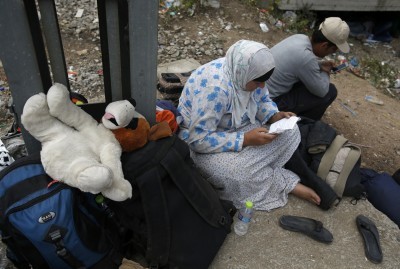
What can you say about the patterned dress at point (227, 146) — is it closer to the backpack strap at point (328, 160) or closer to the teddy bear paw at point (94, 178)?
the backpack strap at point (328, 160)

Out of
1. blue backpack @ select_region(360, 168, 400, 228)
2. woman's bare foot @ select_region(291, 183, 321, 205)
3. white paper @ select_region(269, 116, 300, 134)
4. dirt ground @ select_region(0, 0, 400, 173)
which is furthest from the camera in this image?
dirt ground @ select_region(0, 0, 400, 173)

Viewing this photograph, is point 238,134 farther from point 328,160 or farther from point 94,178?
point 94,178

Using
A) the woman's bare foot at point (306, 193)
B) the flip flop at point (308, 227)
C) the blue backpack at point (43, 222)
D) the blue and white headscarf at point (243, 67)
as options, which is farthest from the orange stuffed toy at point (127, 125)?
the woman's bare foot at point (306, 193)

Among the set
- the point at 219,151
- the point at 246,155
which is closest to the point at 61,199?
the point at 219,151

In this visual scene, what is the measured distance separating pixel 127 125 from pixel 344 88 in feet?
13.9

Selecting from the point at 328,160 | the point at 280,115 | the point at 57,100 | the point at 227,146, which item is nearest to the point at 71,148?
the point at 57,100

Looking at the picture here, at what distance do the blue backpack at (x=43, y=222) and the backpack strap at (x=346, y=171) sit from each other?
6.08ft

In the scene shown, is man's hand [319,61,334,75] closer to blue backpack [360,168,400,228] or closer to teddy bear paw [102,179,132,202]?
blue backpack [360,168,400,228]

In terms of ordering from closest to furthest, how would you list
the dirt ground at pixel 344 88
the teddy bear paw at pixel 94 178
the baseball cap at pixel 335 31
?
the teddy bear paw at pixel 94 178 → the baseball cap at pixel 335 31 → the dirt ground at pixel 344 88

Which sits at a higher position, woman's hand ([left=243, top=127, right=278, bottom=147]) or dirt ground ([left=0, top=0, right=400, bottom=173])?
woman's hand ([left=243, top=127, right=278, bottom=147])

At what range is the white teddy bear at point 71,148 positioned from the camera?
1.58 m

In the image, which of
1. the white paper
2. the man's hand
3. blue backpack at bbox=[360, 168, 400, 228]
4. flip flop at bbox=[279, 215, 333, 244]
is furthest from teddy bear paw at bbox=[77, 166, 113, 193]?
the man's hand

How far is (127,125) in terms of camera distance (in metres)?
1.81

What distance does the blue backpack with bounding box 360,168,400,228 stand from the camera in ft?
9.50
